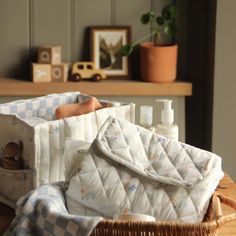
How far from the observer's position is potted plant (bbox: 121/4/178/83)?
8.54 feet

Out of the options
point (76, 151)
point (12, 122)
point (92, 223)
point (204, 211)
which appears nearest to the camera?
point (92, 223)

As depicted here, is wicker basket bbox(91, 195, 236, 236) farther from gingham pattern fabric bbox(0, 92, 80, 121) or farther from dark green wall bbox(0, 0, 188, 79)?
dark green wall bbox(0, 0, 188, 79)

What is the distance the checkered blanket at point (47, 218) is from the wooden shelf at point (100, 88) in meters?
1.37

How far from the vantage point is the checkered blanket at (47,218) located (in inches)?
42.6

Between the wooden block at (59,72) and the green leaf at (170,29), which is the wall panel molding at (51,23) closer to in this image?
the wooden block at (59,72)

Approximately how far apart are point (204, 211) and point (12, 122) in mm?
508

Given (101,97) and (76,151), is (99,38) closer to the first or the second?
(101,97)

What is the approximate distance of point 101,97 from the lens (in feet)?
8.66

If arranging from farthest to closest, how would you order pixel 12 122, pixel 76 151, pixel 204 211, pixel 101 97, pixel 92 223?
pixel 101 97, pixel 12 122, pixel 76 151, pixel 204 211, pixel 92 223

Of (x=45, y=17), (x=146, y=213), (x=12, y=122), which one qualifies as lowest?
(x=146, y=213)

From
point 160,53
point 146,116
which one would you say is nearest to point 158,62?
point 160,53

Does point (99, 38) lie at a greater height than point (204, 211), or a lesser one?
greater

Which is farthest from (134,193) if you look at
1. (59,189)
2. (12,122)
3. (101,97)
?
(101,97)

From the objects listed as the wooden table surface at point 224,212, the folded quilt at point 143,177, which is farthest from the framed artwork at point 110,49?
the folded quilt at point 143,177
